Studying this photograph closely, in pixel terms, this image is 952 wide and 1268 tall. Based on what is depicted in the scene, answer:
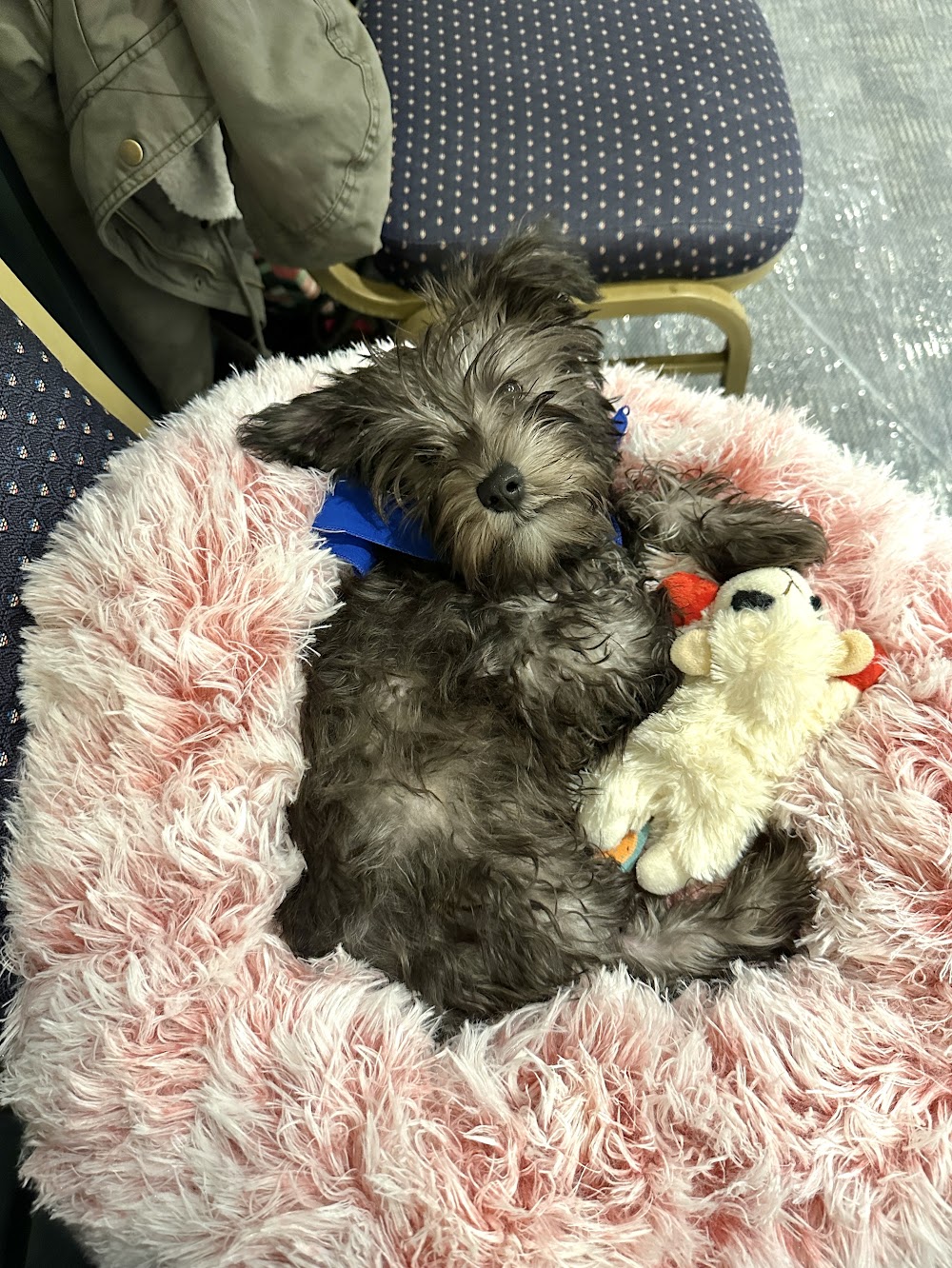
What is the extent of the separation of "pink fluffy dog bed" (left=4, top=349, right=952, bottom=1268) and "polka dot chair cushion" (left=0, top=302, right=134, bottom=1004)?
4 centimetres

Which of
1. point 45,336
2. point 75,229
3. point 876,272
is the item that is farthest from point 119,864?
point 876,272

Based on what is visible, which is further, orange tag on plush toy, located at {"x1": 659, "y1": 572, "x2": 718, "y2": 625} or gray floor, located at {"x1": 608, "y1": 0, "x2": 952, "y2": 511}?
gray floor, located at {"x1": 608, "y1": 0, "x2": 952, "y2": 511}

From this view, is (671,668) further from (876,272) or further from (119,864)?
(876,272)

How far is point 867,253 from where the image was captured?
268cm

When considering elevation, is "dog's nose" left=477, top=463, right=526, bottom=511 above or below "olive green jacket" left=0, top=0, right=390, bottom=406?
below

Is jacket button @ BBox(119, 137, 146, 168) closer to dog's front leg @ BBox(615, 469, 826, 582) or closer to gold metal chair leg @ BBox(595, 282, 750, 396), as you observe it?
gold metal chair leg @ BBox(595, 282, 750, 396)

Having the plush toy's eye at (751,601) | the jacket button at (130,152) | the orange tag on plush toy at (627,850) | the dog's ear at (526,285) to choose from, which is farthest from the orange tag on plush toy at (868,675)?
the jacket button at (130,152)

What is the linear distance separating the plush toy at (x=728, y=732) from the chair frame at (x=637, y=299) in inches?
29.8

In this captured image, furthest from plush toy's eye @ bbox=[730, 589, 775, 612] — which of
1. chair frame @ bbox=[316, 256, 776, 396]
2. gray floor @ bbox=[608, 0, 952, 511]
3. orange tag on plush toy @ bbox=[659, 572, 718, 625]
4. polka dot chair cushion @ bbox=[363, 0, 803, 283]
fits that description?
gray floor @ bbox=[608, 0, 952, 511]

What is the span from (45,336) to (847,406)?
2.05m

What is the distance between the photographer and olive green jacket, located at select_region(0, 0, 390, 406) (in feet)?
4.45

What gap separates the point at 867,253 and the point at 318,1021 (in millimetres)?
2656

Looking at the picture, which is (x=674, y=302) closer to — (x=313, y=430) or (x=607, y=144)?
(x=607, y=144)

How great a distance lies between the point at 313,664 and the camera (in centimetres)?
136
